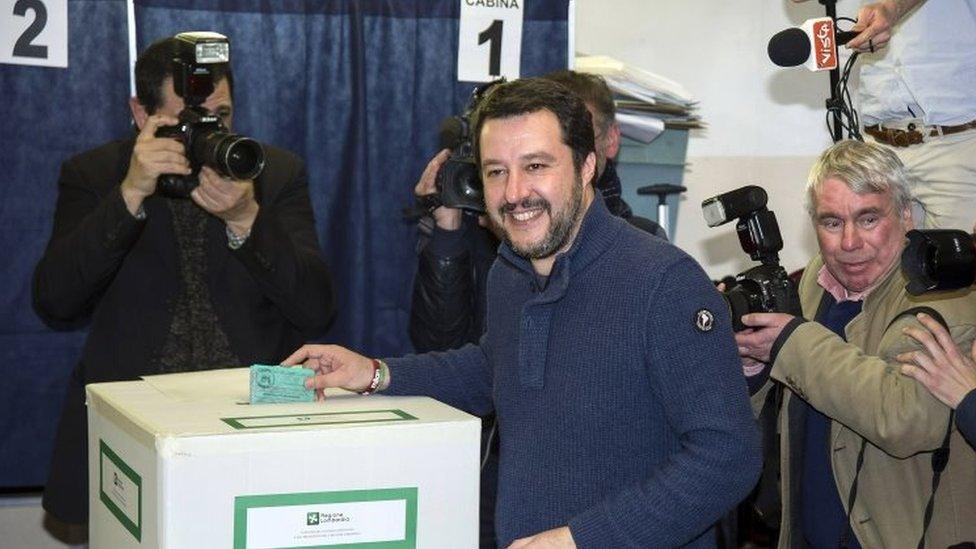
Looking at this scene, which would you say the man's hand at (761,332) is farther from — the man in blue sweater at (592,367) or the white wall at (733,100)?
the white wall at (733,100)

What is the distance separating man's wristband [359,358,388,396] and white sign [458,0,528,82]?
73.0 inches

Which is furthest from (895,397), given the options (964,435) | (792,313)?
(792,313)

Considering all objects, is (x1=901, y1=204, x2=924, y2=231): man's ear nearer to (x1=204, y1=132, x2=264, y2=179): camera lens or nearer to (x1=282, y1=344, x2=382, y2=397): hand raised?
(x1=282, y1=344, x2=382, y2=397): hand raised

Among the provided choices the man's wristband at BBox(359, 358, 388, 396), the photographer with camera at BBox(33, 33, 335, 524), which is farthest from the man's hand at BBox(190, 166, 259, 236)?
the man's wristband at BBox(359, 358, 388, 396)

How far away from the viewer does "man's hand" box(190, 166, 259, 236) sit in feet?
9.04

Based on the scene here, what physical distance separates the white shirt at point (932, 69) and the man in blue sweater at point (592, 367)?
1.39 m

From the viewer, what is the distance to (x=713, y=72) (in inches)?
185

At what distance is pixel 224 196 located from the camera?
2.77m

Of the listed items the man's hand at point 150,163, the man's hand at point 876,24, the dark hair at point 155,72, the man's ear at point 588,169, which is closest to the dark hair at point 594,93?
the man's hand at point 876,24

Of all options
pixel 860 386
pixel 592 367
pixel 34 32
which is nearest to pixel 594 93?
pixel 860 386

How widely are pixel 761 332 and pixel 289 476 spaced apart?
1.13 metres

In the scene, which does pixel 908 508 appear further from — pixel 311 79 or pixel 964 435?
pixel 311 79

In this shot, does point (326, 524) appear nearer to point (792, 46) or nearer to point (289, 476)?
point (289, 476)

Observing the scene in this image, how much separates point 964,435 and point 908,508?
0.60 feet
